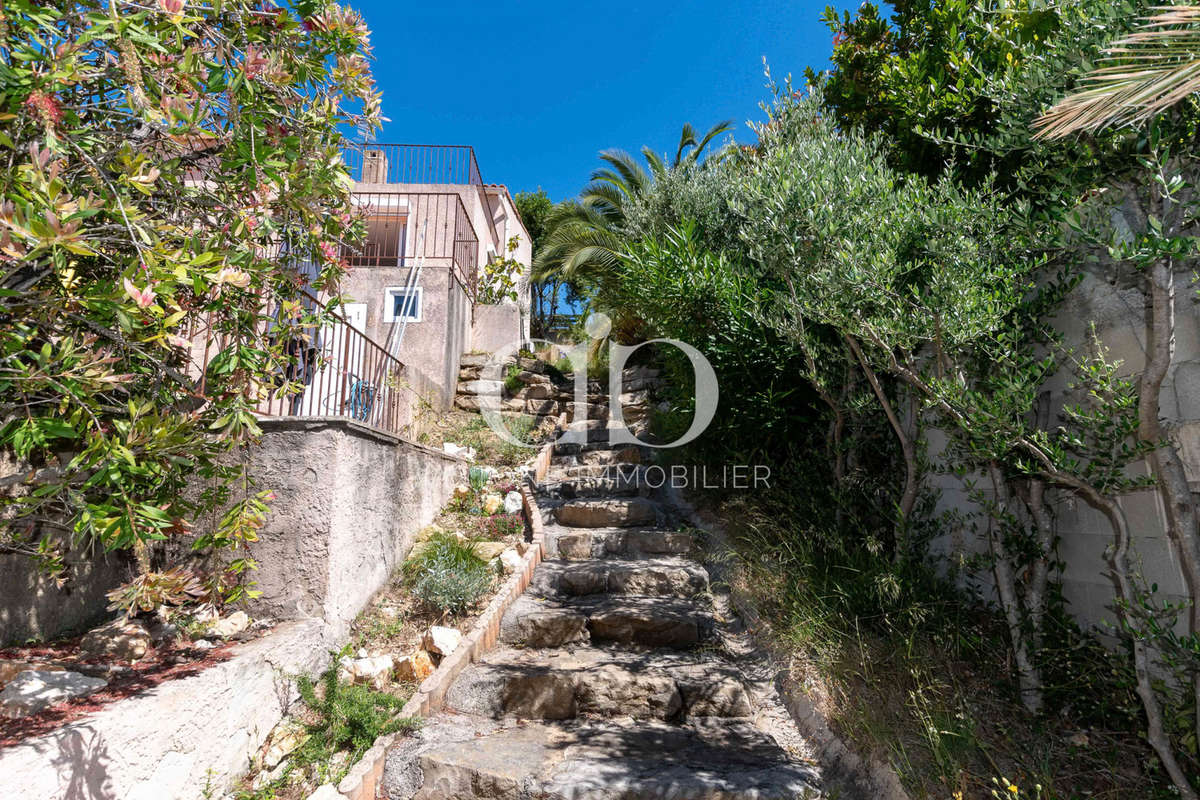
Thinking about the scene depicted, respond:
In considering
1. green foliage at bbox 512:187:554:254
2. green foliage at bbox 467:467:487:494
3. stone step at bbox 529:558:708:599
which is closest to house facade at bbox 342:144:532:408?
green foliage at bbox 467:467:487:494

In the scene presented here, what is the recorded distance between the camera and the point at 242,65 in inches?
102

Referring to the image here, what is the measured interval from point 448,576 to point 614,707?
1585 millimetres

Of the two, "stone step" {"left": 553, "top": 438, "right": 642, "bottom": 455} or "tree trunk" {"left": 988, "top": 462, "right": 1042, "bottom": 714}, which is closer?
"tree trunk" {"left": 988, "top": 462, "right": 1042, "bottom": 714}

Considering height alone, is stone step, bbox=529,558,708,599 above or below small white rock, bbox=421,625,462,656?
above

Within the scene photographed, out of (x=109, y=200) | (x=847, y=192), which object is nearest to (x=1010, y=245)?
(x=847, y=192)

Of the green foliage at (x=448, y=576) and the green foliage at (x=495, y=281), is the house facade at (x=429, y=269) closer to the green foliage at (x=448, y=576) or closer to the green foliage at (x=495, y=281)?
the green foliage at (x=495, y=281)

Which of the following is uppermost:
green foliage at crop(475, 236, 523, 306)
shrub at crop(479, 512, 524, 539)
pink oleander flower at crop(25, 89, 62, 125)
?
green foliage at crop(475, 236, 523, 306)

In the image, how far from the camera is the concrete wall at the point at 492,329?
11836 millimetres

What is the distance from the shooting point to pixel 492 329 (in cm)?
1197

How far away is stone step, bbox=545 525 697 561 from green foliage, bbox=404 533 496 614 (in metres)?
1.18

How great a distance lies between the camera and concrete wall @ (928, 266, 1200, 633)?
270 centimetres

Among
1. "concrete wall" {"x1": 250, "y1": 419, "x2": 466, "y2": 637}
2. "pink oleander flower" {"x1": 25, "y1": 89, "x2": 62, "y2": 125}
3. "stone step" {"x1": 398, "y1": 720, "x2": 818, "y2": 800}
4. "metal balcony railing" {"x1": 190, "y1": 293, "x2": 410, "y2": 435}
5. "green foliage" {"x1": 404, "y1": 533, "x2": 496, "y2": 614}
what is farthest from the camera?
"metal balcony railing" {"x1": 190, "y1": 293, "x2": 410, "y2": 435}

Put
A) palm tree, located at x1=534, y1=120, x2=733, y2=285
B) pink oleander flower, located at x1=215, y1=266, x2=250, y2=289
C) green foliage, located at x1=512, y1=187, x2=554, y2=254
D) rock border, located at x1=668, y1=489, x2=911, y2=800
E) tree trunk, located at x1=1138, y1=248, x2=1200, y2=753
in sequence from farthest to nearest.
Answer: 1. green foliage, located at x1=512, y1=187, x2=554, y2=254
2. palm tree, located at x1=534, y1=120, x2=733, y2=285
3. rock border, located at x1=668, y1=489, x2=911, y2=800
4. tree trunk, located at x1=1138, y1=248, x2=1200, y2=753
5. pink oleander flower, located at x1=215, y1=266, x2=250, y2=289

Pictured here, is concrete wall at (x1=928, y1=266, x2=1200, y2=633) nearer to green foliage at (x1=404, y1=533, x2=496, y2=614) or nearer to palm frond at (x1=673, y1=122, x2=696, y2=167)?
green foliage at (x1=404, y1=533, x2=496, y2=614)
